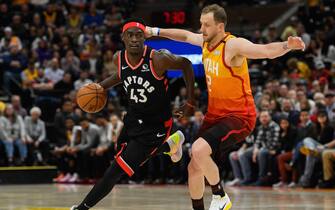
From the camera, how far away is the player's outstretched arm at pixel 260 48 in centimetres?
792

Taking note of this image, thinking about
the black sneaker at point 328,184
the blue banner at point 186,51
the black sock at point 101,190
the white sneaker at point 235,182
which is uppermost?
the blue banner at point 186,51

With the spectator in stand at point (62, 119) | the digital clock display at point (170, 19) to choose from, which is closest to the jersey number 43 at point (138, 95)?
the spectator in stand at point (62, 119)

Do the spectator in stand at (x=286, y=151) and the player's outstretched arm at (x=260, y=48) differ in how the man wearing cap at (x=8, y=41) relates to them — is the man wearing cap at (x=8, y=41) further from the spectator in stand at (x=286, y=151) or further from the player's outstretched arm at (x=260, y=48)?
the player's outstretched arm at (x=260, y=48)

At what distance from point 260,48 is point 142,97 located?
1557 millimetres

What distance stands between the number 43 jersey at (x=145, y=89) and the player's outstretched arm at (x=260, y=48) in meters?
0.89

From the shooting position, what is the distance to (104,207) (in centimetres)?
1130

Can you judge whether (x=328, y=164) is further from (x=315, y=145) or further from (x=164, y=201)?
(x=164, y=201)

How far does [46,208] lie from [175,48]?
1319cm

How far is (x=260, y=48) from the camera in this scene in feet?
27.2

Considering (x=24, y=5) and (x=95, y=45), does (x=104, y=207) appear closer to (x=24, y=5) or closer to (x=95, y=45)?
(x=95, y=45)

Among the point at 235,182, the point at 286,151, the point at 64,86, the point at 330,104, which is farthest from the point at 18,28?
the point at 330,104

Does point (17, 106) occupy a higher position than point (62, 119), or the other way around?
point (17, 106)

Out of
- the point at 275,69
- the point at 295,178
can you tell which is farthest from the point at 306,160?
the point at 275,69

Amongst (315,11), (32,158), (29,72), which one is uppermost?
(315,11)
